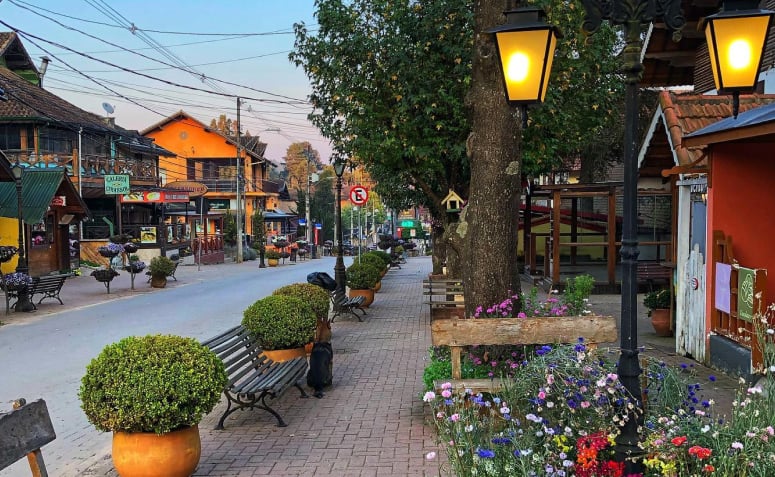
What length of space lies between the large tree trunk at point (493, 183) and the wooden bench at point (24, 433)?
4107 millimetres

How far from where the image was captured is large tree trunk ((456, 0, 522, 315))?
684 cm

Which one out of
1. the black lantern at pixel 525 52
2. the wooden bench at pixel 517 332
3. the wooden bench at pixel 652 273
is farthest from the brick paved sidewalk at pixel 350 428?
the wooden bench at pixel 652 273

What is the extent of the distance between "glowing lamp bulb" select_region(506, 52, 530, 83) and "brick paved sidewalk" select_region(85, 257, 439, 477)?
2.95 metres

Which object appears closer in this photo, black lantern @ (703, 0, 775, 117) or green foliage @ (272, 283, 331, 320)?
black lantern @ (703, 0, 775, 117)

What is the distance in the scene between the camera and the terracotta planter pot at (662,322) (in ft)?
35.5

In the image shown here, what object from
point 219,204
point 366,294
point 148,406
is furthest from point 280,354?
point 219,204

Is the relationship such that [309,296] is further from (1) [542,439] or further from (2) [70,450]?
(1) [542,439]

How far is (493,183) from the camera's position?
6867mm

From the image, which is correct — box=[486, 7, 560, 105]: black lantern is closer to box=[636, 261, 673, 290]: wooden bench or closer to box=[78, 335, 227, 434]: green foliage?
box=[78, 335, 227, 434]: green foliage

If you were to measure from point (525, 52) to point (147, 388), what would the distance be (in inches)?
140

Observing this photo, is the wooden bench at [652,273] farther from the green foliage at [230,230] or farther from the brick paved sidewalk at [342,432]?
the green foliage at [230,230]

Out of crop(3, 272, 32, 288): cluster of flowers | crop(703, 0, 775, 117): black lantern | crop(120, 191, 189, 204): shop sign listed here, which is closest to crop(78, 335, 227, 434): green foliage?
crop(703, 0, 775, 117): black lantern

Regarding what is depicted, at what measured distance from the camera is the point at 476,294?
6.95m

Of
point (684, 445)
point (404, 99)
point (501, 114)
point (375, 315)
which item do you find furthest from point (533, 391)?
point (375, 315)
